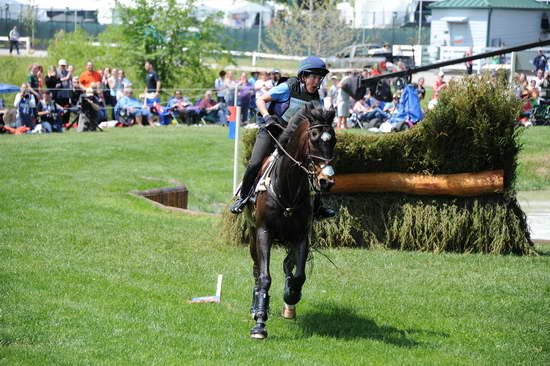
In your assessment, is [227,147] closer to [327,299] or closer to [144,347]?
[327,299]

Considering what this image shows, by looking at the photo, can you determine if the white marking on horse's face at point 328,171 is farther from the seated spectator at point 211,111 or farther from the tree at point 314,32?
the tree at point 314,32

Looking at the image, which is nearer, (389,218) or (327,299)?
(327,299)

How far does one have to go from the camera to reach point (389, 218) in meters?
13.7

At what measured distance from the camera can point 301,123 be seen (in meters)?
8.54

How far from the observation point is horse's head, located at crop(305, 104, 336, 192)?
7.84 metres

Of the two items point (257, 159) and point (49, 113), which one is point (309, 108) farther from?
point (49, 113)

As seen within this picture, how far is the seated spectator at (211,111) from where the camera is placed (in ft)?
108

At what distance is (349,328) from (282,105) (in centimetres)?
263

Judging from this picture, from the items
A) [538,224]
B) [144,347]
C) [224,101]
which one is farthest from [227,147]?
[144,347]

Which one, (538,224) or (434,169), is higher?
(434,169)

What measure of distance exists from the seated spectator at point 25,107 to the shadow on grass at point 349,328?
18726 mm

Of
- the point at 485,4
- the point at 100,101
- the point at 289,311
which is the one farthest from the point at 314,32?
the point at 289,311

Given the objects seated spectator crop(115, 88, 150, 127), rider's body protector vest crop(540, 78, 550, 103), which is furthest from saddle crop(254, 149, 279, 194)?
rider's body protector vest crop(540, 78, 550, 103)

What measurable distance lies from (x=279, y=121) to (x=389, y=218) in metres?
4.88
